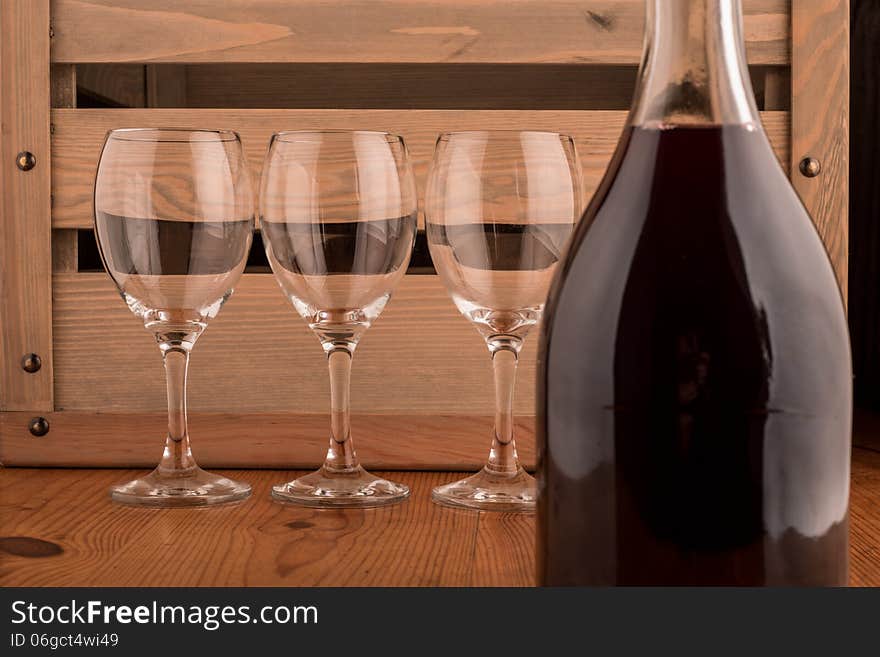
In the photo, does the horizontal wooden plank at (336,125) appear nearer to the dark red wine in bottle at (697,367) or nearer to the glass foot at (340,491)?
the glass foot at (340,491)

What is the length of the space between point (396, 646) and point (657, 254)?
13 centimetres

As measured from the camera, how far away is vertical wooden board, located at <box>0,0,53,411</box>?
745 millimetres

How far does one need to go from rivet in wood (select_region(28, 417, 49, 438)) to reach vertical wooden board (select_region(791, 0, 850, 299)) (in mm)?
501

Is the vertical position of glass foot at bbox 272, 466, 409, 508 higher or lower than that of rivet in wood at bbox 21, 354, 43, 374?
lower

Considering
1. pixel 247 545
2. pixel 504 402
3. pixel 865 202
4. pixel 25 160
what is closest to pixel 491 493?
pixel 504 402

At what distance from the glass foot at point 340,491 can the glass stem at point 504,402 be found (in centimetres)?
5

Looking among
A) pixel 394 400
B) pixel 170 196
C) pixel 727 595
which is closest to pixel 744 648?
pixel 727 595

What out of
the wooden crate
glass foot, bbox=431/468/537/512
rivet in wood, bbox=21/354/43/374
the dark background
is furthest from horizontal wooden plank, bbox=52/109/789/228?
the dark background

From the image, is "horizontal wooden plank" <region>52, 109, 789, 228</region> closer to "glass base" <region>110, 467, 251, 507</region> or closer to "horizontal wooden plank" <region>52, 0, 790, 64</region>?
"horizontal wooden plank" <region>52, 0, 790, 64</region>

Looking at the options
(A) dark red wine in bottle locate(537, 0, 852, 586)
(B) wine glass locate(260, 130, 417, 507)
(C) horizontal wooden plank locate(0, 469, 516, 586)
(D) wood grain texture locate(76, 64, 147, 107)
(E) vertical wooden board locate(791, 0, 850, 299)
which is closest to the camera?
(A) dark red wine in bottle locate(537, 0, 852, 586)

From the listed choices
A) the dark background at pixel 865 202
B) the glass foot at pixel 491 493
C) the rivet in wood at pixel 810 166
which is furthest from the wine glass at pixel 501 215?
the dark background at pixel 865 202

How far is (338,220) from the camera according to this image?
55cm

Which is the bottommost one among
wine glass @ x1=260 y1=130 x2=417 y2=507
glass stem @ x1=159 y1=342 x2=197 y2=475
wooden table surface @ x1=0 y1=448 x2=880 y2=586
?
wooden table surface @ x1=0 y1=448 x2=880 y2=586

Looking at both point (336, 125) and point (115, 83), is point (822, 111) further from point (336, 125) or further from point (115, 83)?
point (115, 83)
